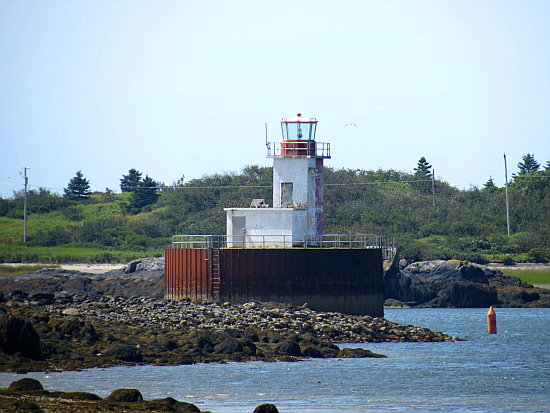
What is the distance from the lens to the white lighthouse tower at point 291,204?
139 feet

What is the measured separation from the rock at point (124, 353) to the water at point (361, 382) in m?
0.46

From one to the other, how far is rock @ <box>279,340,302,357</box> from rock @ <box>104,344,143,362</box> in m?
4.53

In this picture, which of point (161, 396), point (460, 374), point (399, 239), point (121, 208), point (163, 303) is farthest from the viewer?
point (121, 208)

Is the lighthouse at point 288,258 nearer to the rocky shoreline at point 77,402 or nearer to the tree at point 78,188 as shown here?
the rocky shoreline at point 77,402

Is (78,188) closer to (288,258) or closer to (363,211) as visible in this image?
(363,211)

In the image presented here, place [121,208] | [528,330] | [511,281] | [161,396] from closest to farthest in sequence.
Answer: [161,396] < [528,330] < [511,281] < [121,208]

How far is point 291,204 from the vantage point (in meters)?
43.3

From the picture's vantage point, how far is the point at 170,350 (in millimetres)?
31781

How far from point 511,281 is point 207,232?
67.6 feet

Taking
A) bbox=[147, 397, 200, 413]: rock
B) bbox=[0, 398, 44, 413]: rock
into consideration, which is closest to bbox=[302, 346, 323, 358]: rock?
bbox=[147, 397, 200, 413]: rock

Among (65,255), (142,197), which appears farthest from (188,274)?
(142,197)

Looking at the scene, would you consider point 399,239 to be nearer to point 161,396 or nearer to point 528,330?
point 528,330

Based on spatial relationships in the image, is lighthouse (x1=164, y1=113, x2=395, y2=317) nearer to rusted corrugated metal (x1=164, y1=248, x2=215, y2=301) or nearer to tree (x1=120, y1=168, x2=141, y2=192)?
rusted corrugated metal (x1=164, y1=248, x2=215, y2=301)

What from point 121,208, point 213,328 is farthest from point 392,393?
point 121,208
